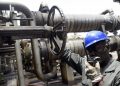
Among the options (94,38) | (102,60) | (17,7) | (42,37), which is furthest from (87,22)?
(102,60)

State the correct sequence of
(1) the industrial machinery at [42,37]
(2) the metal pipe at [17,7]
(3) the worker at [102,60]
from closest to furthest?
(3) the worker at [102,60] → (1) the industrial machinery at [42,37] → (2) the metal pipe at [17,7]

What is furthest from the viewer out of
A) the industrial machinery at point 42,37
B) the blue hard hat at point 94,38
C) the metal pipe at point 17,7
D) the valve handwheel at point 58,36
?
the metal pipe at point 17,7

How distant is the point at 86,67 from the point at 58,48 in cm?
161

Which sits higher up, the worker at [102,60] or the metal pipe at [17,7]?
the metal pipe at [17,7]

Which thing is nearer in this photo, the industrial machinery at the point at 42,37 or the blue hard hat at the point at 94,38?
the blue hard hat at the point at 94,38

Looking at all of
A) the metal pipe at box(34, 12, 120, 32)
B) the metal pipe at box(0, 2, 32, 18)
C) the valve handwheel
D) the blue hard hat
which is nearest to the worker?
the blue hard hat

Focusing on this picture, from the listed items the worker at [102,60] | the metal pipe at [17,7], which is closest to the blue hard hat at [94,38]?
the worker at [102,60]

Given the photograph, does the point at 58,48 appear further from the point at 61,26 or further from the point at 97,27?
the point at 97,27

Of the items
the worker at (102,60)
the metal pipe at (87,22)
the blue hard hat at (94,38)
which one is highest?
the metal pipe at (87,22)

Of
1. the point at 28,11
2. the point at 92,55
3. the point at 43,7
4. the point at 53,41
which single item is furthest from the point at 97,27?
the point at 92,55

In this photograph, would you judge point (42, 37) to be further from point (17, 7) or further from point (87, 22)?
point (87, 22)

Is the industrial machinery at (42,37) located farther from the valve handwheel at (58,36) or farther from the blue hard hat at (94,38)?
the blue hard hat at (94,38)

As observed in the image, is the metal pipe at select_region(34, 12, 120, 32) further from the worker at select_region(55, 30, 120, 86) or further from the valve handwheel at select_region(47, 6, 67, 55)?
the worker at select_region(55, 30, 120, 86)

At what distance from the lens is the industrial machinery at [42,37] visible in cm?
391
